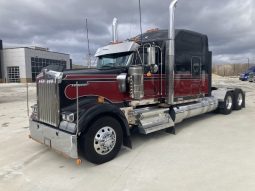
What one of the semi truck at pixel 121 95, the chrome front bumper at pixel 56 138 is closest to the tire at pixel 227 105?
the semi truck at pixel 121 95

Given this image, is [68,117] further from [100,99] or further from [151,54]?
[151,54]

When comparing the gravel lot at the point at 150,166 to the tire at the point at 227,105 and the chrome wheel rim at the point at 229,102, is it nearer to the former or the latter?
the tire at the point at 227,105

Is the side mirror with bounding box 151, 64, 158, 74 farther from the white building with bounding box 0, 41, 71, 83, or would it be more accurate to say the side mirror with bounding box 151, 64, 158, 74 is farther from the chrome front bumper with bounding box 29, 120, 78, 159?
the white building with bounding box 0, 41, 71, 83

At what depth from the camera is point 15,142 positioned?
672 cm

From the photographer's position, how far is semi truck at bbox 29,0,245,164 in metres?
4.97

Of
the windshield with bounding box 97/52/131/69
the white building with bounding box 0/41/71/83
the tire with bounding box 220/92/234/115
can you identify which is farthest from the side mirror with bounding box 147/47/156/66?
the white building with bounding box 0/41/71/83

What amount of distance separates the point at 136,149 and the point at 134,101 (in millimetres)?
1152

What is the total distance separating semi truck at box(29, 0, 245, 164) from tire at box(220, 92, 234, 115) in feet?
4.23

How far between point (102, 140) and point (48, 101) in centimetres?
136

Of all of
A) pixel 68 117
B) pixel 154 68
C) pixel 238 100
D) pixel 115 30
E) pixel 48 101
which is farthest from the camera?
pixel 238 100

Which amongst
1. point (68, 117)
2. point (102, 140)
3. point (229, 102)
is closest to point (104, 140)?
point (102, 140)

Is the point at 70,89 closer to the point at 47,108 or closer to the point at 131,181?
the point at 47,108

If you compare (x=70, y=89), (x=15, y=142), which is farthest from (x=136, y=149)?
(x=15, y=142)

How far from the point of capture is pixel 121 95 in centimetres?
609
